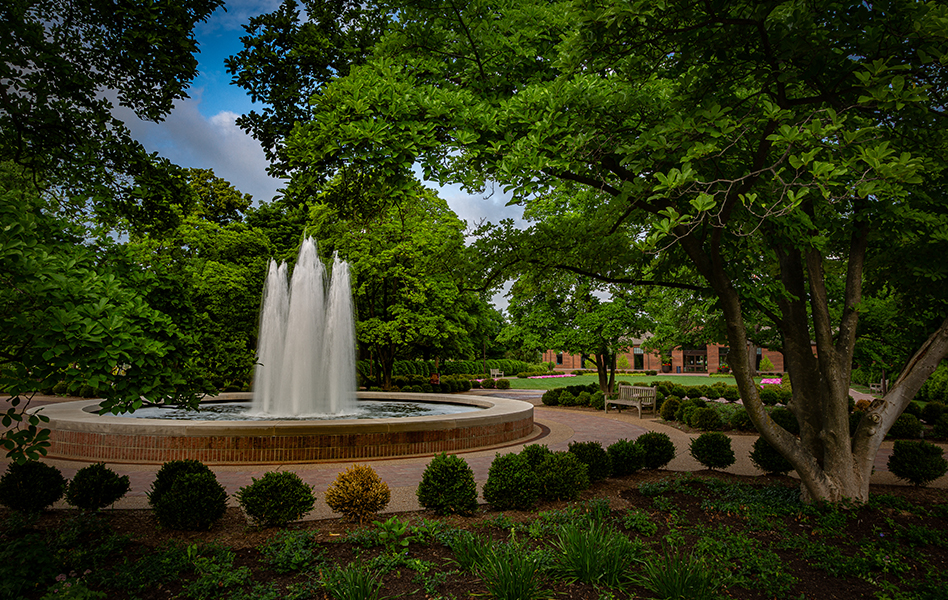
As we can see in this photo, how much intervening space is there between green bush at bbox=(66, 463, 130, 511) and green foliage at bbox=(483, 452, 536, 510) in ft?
14.6

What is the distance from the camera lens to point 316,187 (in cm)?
609

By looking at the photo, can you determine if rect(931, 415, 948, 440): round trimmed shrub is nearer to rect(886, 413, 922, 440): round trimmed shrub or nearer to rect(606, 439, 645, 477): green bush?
rect(886, 413, 922, 440): round trimmed shrub

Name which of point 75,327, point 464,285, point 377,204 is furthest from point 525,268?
point 75,327

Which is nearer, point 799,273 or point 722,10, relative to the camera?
point 722,10

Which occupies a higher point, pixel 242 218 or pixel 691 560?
pixel 242 218

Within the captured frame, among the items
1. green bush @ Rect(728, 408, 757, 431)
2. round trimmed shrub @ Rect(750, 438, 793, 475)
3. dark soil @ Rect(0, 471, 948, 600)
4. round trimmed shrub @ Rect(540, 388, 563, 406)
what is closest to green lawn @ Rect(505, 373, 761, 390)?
round trimmed shrub @ Rect(540, 388, 563, 406)

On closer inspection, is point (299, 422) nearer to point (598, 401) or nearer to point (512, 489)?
point (512, 489)

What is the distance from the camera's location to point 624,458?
27.5 feet

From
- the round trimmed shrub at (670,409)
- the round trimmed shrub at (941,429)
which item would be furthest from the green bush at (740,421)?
the round trimmed shrub at (941,429)

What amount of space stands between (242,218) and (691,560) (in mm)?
33974

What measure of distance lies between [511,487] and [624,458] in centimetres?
269

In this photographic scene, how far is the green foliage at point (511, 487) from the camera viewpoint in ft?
21.4

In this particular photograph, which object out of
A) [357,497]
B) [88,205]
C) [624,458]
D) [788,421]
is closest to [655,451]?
[624,458]

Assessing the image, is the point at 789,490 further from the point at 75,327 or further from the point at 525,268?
the point at 75,327
